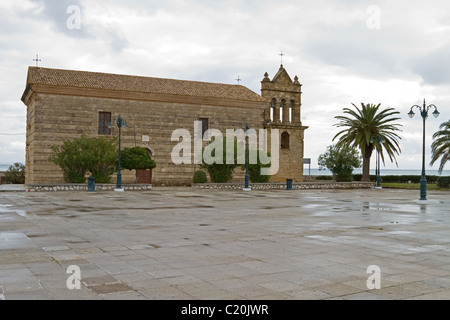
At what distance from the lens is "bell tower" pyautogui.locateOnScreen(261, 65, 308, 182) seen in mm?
42500

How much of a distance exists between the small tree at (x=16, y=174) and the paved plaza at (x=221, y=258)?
95.7ft

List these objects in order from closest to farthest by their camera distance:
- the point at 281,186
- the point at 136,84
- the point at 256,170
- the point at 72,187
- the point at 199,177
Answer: the point at 72,187 < the point at 199,177 < the point at 281,186 < the point at 256,170 < the point at 136,84

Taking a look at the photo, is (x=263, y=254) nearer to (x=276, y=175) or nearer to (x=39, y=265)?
(x=39, y=265)

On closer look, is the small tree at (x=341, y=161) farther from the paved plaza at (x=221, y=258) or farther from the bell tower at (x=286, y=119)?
the paved plaza at (x=221, y=258)

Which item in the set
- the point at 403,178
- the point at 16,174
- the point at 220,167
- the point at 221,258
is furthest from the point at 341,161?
the point at 221,258

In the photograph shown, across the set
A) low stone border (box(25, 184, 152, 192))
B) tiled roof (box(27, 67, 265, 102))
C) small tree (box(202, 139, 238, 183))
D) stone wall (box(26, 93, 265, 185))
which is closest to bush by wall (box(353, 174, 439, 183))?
stone wall (box(26, 93, 265, 185))

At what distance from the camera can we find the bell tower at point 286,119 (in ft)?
139

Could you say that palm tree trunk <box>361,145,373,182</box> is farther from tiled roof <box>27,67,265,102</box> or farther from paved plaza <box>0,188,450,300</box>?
paved plaza <box>0,188,450,300</box>

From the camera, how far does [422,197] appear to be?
21516 millimetres

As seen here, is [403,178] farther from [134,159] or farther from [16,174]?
[16,174]

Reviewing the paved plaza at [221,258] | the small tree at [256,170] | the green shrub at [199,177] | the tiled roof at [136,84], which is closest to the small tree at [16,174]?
the tiled roof at [136,84]

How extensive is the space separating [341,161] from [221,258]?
37003 millimetres

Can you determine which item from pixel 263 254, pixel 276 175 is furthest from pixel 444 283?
A: pixel 276 175

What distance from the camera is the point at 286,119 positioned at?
1705 inches
